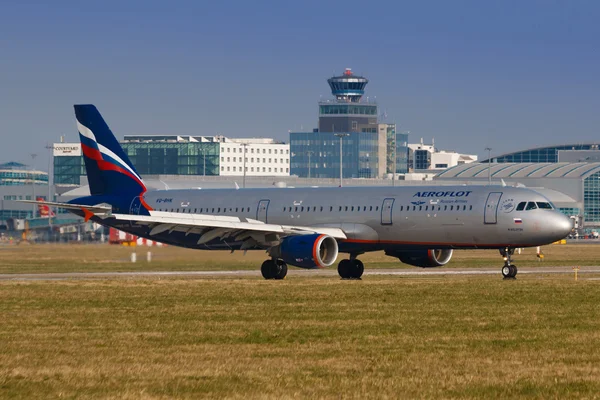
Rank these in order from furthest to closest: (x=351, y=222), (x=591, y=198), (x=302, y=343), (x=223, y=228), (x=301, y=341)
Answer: (x=591, y=198) → (x=351, y=222) → (x=223, y=228) → (x=301, y=341) → (x=302, y=343)

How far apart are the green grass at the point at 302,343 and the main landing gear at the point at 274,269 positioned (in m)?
11.1

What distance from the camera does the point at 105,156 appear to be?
201 feet

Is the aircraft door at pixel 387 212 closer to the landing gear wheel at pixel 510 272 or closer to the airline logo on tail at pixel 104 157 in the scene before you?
the landing gear wheel at pixel 510 272

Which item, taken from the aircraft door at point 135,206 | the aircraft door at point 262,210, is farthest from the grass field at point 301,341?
the aircraft door at point 135,206

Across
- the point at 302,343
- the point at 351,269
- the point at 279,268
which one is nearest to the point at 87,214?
the point at 279,268

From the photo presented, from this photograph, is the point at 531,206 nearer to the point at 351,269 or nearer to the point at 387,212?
the point at 387,212

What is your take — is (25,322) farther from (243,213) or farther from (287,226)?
(243,213)

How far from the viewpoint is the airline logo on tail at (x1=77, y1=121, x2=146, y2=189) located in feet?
201

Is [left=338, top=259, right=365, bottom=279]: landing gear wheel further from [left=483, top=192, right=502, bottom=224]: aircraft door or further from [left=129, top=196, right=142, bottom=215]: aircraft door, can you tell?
[left=129, top=196, right=142, bottom=215]: aircraft door

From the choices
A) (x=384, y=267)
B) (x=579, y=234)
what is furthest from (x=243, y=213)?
(x=579, y=234)

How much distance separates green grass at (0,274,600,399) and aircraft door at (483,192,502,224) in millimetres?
8927

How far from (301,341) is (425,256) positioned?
1189 inches

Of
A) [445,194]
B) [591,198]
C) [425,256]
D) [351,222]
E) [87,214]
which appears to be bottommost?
[425,256]

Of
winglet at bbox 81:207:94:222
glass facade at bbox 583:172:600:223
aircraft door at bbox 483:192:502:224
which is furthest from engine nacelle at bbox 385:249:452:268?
glass facade at bbox 583:172:600:223
